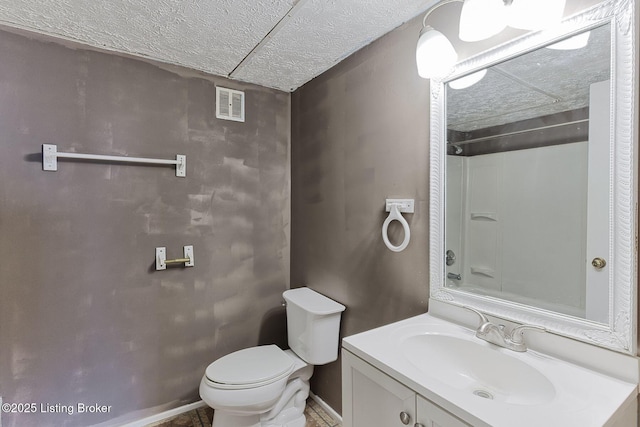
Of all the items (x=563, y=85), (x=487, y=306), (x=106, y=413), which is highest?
(x=563, y=85)

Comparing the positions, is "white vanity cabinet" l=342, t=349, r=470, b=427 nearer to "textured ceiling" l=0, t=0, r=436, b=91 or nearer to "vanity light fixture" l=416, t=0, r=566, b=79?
"vanity light fixture" l=416, t=0, r=566, b=79

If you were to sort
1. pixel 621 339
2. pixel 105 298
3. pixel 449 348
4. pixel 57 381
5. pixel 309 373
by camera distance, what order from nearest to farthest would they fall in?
pixel 621 339 → pixel 449 348 → pixel 57 381 → pixel 105 298 → pixel 309 373

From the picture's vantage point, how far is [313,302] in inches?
72.1

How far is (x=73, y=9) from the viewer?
1367 millimetres

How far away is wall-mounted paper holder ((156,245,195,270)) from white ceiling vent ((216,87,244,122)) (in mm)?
899

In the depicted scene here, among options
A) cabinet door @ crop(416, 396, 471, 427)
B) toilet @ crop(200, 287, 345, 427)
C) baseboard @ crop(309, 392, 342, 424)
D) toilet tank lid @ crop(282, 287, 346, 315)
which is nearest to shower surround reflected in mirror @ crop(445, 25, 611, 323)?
cabinet door @ crop(416, 396, 471, 427)

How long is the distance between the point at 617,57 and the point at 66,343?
2545mm

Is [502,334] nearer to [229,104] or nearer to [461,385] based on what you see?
→ [461,385]

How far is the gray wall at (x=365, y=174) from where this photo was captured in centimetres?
137

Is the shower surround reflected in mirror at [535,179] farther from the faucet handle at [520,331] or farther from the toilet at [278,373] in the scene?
the toilet at [278,373]

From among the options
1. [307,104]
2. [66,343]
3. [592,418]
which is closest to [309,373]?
→ [66,343]

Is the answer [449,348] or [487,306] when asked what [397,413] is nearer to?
[449,348]

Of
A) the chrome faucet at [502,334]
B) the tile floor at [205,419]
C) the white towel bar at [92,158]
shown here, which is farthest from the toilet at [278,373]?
the white towel bar at [92,158]

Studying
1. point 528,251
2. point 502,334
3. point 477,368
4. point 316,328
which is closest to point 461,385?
point 477,368
